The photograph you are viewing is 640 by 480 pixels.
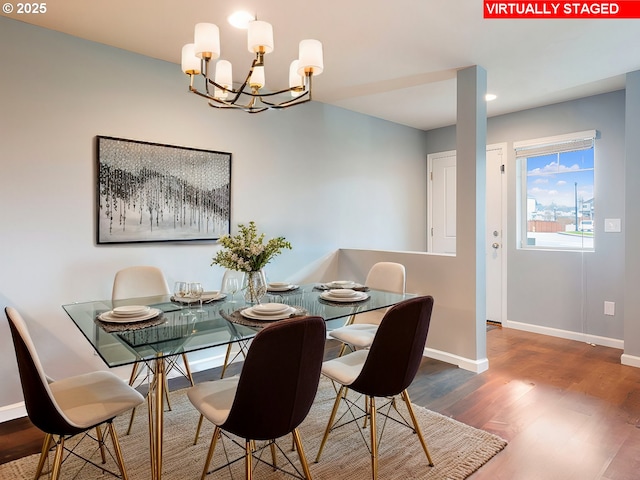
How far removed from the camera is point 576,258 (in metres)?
4.05

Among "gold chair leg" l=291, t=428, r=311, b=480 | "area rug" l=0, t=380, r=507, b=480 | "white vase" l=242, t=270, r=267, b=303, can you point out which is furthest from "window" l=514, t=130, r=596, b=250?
"gold chair leg" l=291, t=428, r=311, b=480

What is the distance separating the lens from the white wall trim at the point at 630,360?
327 centimetres

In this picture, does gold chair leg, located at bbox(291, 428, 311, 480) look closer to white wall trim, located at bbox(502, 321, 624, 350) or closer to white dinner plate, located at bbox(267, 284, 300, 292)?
white dinner plate, located at bbox(267, 284, 300, 292)

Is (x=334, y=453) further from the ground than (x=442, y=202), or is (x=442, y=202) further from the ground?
(x=442, y=202)

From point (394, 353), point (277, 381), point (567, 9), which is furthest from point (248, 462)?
point (567, 9)

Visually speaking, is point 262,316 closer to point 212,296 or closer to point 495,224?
point 212,296

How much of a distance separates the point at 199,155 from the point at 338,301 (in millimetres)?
1723

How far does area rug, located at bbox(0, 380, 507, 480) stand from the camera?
1896 mm

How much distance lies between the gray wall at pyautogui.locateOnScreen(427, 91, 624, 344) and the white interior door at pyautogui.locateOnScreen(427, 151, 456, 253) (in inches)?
25.8

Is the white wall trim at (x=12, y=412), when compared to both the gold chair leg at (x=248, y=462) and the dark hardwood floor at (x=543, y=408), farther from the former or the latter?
the gold chair leg at (x=248, y=462)

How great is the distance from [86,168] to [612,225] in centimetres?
451

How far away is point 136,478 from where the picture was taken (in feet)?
6.10

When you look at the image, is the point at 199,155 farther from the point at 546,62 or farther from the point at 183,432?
the point at 546,62

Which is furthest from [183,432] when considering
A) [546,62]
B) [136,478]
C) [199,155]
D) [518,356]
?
[546,62]
